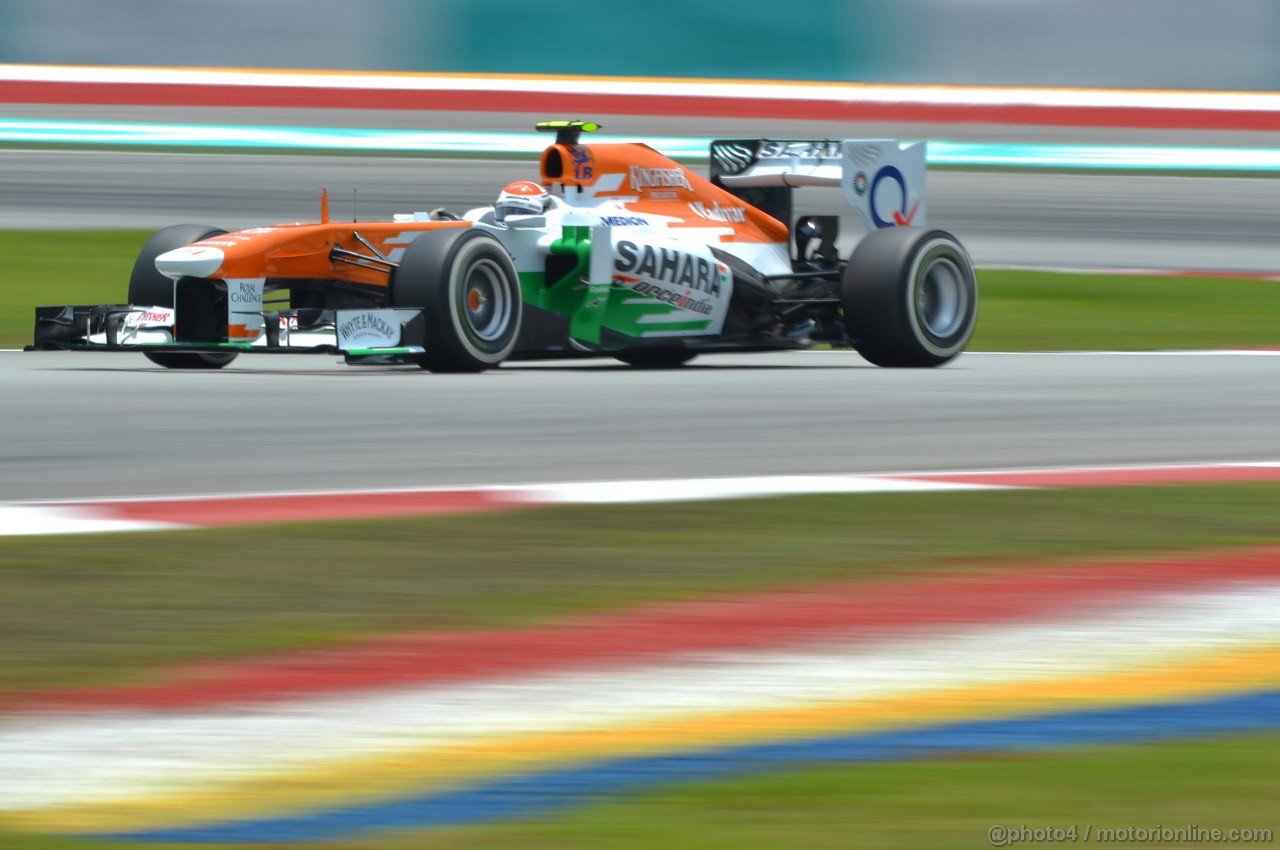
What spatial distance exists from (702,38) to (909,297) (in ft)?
64.5

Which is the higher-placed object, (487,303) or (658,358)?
Result: (658,358)

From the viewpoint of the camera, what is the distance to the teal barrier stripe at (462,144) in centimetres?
2797

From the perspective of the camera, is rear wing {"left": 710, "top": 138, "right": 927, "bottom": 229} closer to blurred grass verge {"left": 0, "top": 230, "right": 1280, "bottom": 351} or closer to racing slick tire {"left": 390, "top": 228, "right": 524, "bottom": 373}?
blurred grass verge {"left": 0, "top": 230, "right": 1280, "bottom": 351}

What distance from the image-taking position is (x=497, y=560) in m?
5.84

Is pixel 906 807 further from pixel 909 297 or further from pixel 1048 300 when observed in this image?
pixel 1048 300

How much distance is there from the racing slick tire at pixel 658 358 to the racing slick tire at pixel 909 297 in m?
1.13

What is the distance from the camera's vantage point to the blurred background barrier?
97.8 ft

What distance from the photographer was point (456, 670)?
14.9 feet

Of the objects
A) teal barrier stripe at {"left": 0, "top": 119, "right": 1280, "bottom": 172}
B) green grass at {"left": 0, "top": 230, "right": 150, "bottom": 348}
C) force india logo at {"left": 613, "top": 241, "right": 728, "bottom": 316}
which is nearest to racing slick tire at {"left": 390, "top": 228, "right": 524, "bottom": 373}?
force india logo at {"left": 613, "top": 241, "right": 728, "bottom": 316}

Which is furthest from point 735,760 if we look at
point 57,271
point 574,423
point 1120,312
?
point 57,271

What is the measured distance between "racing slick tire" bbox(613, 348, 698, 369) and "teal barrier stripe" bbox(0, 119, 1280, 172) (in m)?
13.8

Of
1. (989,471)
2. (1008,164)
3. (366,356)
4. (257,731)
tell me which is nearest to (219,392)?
(366,356)

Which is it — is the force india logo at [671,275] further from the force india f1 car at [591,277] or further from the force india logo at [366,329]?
the force india logo at [366,329]

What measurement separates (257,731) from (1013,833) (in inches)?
56.6
